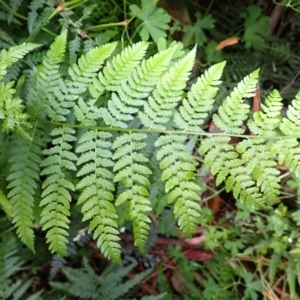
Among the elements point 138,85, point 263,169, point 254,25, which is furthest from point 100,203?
point 254,25

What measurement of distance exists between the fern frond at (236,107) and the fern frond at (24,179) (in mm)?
593

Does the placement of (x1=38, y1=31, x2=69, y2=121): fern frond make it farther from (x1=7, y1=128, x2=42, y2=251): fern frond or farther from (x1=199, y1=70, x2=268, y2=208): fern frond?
(x1=199, y1=70, x2=268, y2=208): fern frond

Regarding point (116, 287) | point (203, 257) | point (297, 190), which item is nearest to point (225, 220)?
point (203, 257)

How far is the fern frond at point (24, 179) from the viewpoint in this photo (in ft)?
4.66

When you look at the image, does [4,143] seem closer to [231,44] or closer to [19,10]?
[19,10]

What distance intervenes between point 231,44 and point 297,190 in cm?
80

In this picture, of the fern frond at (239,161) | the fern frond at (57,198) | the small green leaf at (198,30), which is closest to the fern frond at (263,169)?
the fern frond at (239,161)

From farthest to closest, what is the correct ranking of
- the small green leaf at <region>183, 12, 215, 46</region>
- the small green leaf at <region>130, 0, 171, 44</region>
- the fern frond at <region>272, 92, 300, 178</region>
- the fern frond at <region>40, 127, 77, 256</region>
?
the small green leaf at <region>183, 12, 215, 46</region> → the small green leaf at <region>130, 0, 171, 44</region> → the fern frond at <region>40, 127, 77, 256</region> → the fern frond at <region>272, 92, 300, 178</region>

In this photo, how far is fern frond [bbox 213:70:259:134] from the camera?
1.28m

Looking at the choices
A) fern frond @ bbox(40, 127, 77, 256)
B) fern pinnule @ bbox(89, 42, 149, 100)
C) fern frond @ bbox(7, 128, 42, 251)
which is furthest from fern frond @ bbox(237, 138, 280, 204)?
fern frond @ bbox(7, 128, 42, 251)

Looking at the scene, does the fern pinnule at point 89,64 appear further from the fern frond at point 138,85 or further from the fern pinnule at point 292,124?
the fern pinnule at point 292,124

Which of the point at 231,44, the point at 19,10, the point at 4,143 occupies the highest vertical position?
the point at 231,44

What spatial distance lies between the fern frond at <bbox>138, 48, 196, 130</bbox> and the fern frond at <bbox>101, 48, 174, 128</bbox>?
1.1 inches

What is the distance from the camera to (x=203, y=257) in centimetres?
228
